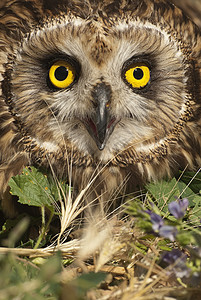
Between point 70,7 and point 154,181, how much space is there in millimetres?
674

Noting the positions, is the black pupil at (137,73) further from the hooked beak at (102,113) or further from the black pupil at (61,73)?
the black pupil at (61,73)

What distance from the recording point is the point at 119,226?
123cm

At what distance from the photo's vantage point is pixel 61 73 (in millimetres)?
1421

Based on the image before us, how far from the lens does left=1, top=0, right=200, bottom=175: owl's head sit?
4.51 ft

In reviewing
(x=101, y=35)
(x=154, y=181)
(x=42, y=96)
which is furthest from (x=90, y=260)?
(x=101, y=35)

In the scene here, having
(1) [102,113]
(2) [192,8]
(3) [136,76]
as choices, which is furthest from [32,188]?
(2) [192,8]

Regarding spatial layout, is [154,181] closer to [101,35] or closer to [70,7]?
[101,35]

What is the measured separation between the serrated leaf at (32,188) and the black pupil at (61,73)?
1.07ft

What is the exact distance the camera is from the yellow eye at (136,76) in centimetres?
145

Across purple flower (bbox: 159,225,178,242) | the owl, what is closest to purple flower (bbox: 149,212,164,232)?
purple flower (bbox: 159,225,178,242)

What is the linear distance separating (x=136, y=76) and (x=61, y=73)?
0.83 ft

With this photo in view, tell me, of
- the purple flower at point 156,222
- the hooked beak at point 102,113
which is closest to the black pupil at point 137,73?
the hooked beak at point 102,113

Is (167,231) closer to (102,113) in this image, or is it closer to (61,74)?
(102,113)

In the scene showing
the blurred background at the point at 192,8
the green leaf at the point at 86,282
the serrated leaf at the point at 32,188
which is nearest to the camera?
the green leaf at the point at 86,282
